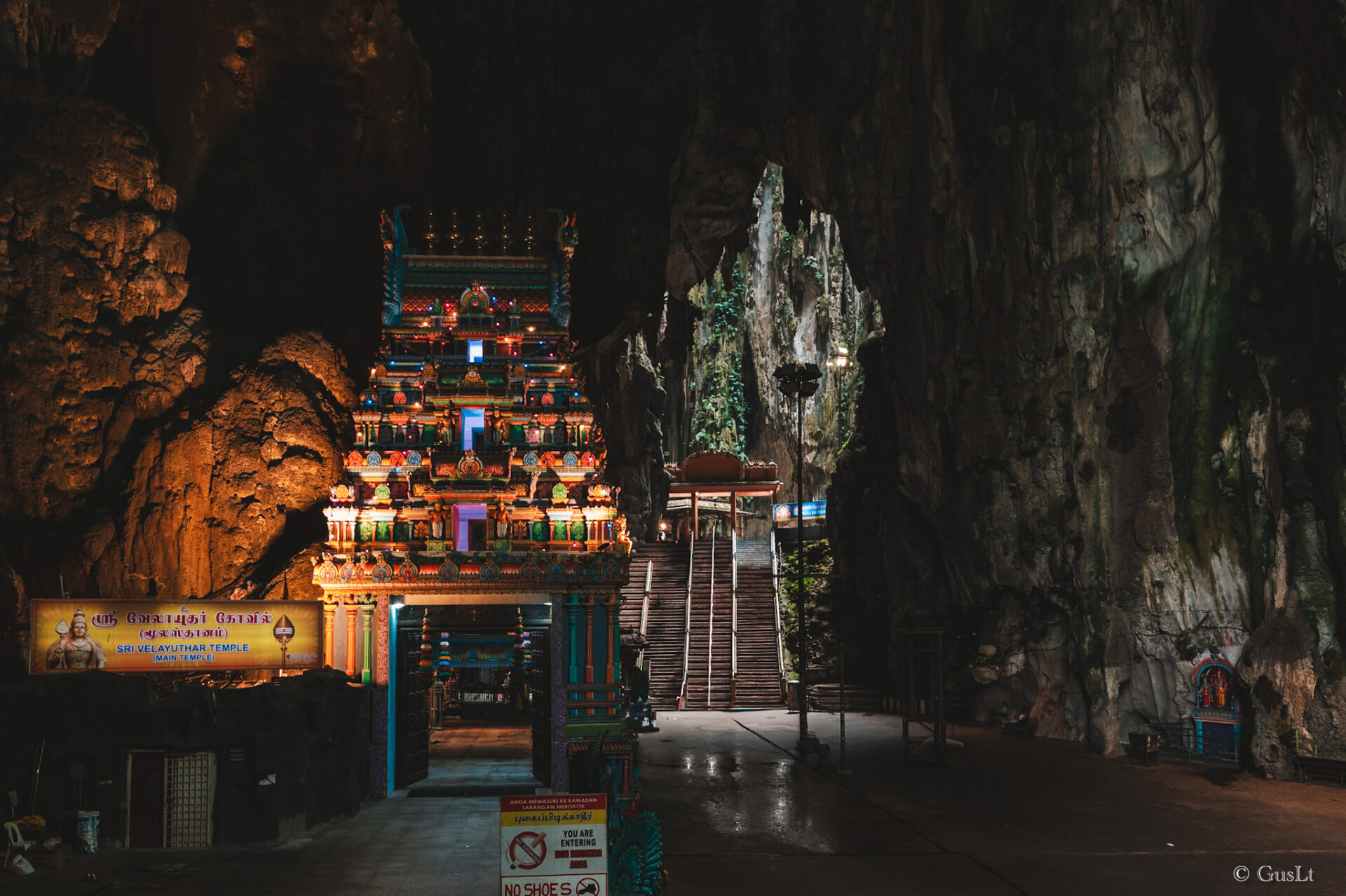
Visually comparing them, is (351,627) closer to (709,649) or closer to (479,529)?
(479,529)

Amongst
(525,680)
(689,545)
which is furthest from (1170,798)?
(689,545)

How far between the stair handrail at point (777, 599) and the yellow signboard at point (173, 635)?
2045cm

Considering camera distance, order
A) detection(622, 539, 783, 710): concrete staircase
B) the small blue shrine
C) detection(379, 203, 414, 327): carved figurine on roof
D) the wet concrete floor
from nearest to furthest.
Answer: the wet concrete floor, the small blue shrine, detection(379, 203, 414, 327): carved figurine on roof, detection(622, 539, 783, 710): concrete staircase

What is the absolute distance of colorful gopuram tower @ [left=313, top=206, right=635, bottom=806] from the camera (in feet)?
59.1

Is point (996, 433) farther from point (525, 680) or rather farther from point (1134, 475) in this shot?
point (525, 680)

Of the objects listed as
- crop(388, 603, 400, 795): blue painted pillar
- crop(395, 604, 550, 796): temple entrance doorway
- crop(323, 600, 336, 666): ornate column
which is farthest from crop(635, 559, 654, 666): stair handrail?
crop(323, 600, 336, 666): ornate column

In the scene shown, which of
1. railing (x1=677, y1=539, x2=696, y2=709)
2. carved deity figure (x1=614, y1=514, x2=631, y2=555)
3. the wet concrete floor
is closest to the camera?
the wet concrete floor

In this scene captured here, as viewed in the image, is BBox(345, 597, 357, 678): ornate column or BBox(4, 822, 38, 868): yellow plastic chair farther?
BBox(345, 597, 357, 678): ornate column

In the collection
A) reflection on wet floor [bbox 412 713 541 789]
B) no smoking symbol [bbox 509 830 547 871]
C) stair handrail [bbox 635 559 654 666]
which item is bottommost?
reflection on wet floor [bbox 412 713 541 789]

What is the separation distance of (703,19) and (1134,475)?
79.0 ft

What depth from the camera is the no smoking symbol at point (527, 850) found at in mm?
8852

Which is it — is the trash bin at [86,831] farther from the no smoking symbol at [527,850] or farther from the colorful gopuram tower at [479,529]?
the no smoking symbol at [527,850]

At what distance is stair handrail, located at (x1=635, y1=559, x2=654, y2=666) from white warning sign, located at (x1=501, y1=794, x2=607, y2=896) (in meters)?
22.7

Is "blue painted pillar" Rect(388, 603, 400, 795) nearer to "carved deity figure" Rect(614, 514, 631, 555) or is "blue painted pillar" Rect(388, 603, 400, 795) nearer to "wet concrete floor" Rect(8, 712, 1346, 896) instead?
"wet concrete floor" Rect(8, 712, 1346, 896)
